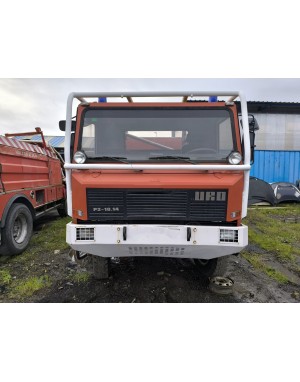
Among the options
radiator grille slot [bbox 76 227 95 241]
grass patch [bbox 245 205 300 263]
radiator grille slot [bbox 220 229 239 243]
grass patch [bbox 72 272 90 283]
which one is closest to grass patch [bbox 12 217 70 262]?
grass patch [bbox 72 272 90 283]

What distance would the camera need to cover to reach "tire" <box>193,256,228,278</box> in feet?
9.60

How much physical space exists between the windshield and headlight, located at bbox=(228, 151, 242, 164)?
0.12 meters

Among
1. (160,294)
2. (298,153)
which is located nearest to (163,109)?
(160,294)

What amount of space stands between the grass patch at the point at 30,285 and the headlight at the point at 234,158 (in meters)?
2.95

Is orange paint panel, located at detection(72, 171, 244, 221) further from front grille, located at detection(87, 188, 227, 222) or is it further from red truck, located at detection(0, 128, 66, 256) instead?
red truck, located at detection(0, 128, 66, 256)

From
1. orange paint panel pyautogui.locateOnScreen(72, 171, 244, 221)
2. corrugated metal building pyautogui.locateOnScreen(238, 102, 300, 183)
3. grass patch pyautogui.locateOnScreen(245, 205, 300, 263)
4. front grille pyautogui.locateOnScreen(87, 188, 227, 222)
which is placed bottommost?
grass patch pyautogui.locateOnScreen(245, 205, 300, 263)

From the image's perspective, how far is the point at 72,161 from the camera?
2.64m

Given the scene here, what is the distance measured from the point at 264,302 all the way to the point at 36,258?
3.67m

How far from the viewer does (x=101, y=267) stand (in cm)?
304

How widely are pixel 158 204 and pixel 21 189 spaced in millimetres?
3214

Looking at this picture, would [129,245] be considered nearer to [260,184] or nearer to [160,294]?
[160,294]

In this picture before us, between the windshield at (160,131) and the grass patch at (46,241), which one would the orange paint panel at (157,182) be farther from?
the grass patch at (46,241)

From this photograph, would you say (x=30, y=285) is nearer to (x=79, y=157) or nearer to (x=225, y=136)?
(x=79, y=157)

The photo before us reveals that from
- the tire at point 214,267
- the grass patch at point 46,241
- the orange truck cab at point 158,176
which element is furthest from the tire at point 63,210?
the tire at point 214,267
